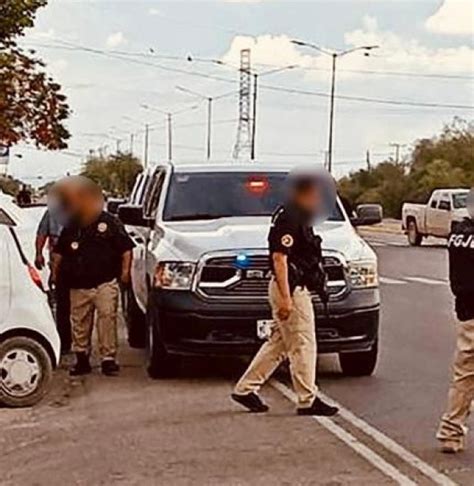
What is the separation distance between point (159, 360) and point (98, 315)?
782 millimetres

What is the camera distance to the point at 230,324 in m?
12.5

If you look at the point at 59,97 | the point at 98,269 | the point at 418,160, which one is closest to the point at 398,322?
the point at 98,269

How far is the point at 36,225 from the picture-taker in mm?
16047

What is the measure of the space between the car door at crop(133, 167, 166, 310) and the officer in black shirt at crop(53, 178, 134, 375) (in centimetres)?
43

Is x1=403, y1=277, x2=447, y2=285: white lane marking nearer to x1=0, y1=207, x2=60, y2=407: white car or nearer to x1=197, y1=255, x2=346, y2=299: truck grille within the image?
x1=197, y1=255, x2=346, y2=299: truck grille

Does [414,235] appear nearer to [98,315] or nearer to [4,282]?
[98,315]

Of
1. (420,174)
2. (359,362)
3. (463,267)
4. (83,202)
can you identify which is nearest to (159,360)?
(83,202)

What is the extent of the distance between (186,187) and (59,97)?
24.3 m

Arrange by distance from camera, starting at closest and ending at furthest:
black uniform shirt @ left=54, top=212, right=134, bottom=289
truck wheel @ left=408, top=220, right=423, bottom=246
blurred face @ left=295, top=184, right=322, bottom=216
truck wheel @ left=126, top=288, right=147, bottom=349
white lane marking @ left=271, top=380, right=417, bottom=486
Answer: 1. white lane marking @ left=271, top=380, right=417, bottom=486
2. blurred face @ left=295, top=184, right=322, bottom=216
3. black uniform shirt @ left=54, top=212, right=134, bottom=289
4. truck wheel @ left=126, top=288, right=147, bottom=349
5. truck wheel @ left=408, top=220, right=423, bottom=246

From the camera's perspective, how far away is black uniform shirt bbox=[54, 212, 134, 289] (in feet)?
43.4

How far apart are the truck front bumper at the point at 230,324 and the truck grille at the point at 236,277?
85 mm

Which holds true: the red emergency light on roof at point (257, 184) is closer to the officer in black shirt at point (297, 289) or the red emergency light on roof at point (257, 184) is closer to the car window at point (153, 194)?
the car window at point (153, 194)

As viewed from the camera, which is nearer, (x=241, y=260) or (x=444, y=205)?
(x=241, y=260)

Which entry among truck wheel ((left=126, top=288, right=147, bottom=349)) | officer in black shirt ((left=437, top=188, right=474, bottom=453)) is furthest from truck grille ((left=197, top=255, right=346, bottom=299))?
officer in black shirt ((left=437, top=188, right=474, bottom=453))
